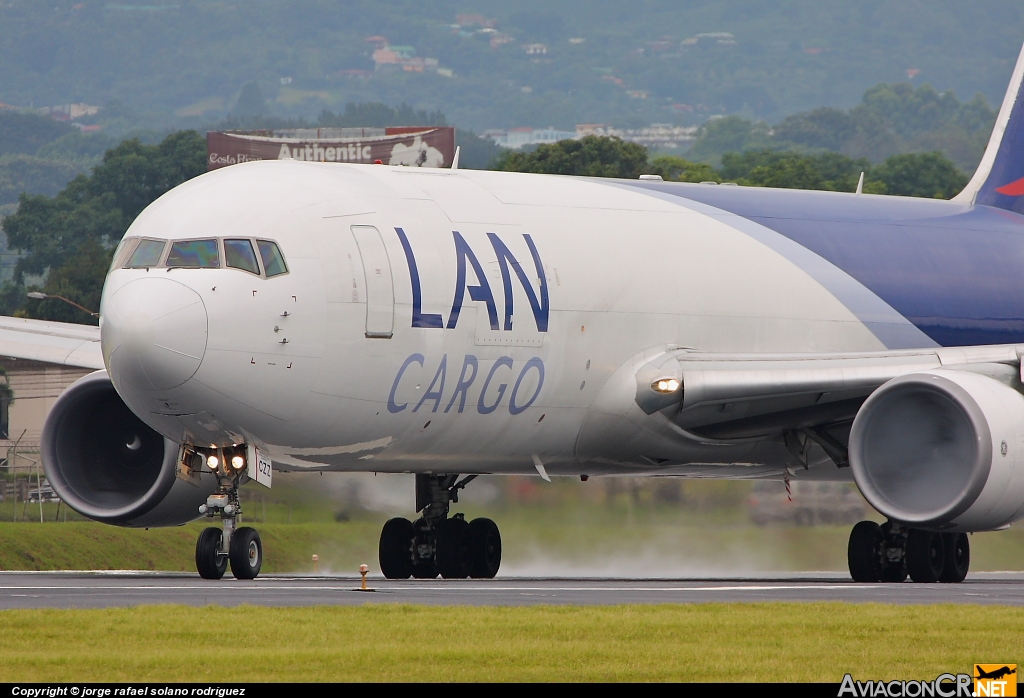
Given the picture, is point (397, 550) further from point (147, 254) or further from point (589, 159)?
point (589, 159)

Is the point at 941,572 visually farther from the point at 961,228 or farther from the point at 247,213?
the point at 247,213

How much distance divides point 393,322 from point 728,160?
4746 inches

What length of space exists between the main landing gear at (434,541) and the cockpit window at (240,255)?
5.94 metres

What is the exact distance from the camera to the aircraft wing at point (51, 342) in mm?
22703

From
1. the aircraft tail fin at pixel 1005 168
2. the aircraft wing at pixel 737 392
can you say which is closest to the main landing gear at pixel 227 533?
the aircraft wing at pixel 737 392

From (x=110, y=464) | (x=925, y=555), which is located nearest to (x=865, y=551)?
(x=925, y=555)

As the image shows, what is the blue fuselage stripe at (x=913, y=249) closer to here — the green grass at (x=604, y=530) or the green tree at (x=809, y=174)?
the green grass at (x=604, y=530)

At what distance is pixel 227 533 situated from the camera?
17.4m

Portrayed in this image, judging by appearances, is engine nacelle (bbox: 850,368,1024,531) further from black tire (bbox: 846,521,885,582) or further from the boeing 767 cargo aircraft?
black tire (bbox: 846,521,885,582)

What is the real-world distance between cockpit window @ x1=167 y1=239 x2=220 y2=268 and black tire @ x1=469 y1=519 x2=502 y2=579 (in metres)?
6.89

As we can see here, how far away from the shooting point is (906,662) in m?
10.6

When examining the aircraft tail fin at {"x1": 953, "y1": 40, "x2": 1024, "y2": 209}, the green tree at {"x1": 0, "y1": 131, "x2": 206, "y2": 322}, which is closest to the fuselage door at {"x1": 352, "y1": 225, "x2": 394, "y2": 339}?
the aircraft tail fin at {"x1": 953, "y1": 40, "x2": 1024, "y2": 209}

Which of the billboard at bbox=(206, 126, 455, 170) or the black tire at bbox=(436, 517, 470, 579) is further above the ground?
the billboard at bbox=(206, 126, 455, 170)

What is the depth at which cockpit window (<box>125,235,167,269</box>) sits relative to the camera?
A: 17094mm
